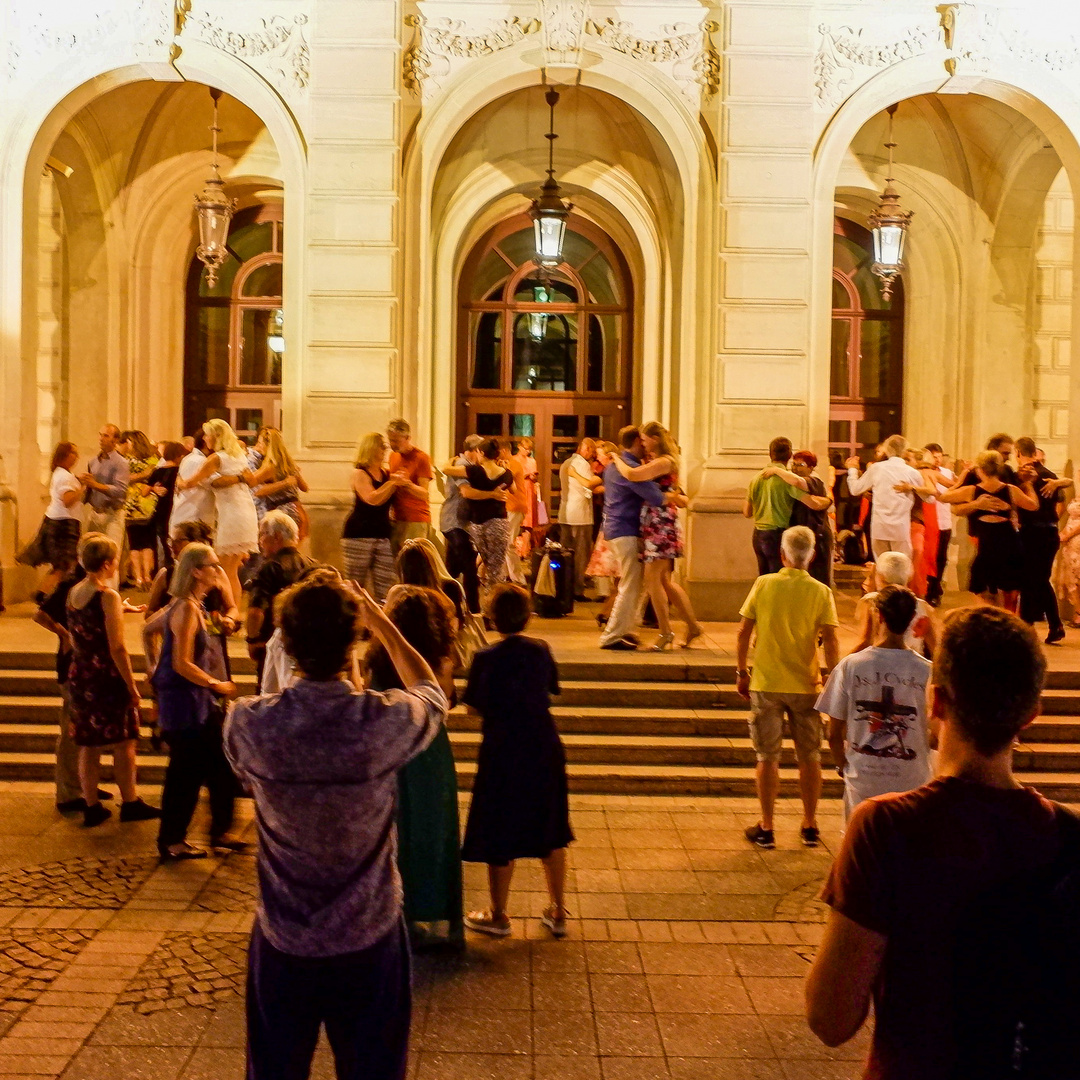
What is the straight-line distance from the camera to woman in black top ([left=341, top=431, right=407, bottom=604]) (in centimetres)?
1017

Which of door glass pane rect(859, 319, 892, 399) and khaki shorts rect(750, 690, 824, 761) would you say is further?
door glass pane rect(859, 319, 892, 399)

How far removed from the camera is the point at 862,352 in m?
18.7

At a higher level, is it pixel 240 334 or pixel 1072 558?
pixel 240 334

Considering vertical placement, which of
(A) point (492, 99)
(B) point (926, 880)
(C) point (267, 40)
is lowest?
(B) point (926, 880)

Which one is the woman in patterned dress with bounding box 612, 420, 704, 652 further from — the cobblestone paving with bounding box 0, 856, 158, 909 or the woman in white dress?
the cobblestone paving with bounding box 0, 856, 158, 909

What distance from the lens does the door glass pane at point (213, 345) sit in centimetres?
1828

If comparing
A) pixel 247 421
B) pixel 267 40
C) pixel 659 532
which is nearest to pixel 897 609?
pixel 659 532

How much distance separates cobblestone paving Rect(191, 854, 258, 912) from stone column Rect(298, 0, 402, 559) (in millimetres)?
6248

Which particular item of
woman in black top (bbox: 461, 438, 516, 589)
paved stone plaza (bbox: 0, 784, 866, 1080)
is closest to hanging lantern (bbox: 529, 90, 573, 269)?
woman in black top (bbox: 461, 438, 516, 589)

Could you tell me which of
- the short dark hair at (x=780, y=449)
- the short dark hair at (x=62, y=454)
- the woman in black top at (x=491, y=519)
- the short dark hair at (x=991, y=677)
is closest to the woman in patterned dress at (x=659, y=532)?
the short dark hair at (x=780, y=449)

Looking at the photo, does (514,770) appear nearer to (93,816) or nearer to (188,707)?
(188,707)

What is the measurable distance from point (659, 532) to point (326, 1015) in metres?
7.27

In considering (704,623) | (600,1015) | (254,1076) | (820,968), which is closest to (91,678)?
(600,1015)

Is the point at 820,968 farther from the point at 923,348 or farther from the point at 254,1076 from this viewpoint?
the point at 923,348
